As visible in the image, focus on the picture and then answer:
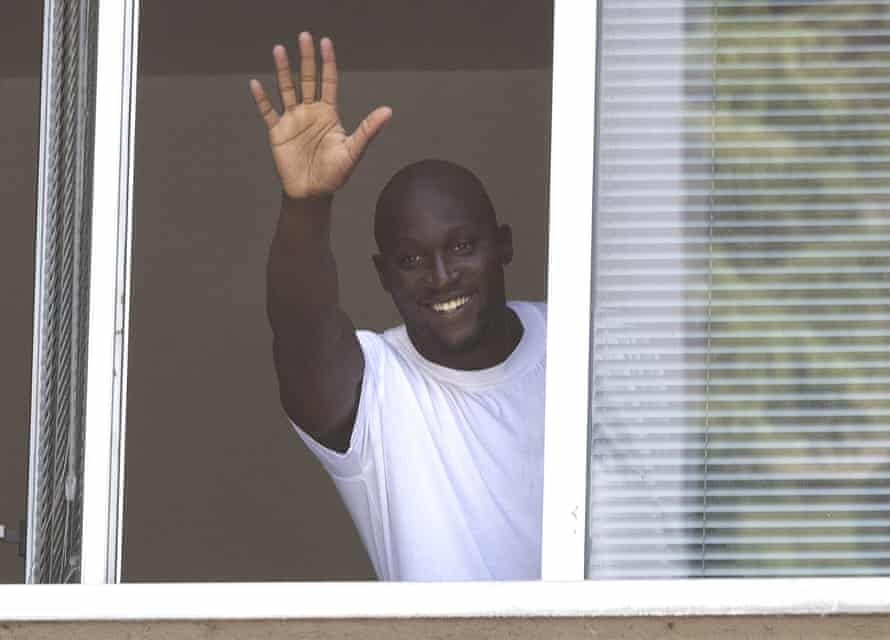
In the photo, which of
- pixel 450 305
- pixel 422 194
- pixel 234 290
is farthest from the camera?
pixel 234 290

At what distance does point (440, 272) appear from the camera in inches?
185

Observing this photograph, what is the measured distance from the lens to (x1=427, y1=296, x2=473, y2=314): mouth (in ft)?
15.2

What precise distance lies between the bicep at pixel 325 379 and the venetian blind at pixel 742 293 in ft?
3.47

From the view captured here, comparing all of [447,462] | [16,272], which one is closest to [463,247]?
[447,462]

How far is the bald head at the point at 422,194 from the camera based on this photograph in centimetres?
488

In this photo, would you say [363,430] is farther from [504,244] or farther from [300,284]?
[504,244]

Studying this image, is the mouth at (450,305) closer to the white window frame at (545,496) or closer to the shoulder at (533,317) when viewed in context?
the shoulder at (533,317)

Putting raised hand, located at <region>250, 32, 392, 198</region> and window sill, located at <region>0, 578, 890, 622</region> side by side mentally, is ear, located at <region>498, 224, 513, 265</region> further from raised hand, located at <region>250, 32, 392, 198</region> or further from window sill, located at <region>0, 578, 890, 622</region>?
window sill, located at <region>0, 578, 890, 622</region>

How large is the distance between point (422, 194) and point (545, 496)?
1.66m

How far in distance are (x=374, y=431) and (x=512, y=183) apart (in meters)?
2.98

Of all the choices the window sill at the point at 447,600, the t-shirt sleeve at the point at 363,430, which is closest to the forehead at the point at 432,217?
the t-shirt sleeve at the point at 363,430

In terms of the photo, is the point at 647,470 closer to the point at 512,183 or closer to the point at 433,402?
the point at 433,402

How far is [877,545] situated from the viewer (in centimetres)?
339

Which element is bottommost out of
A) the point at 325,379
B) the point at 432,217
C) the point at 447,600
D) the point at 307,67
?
the point at 447,600
